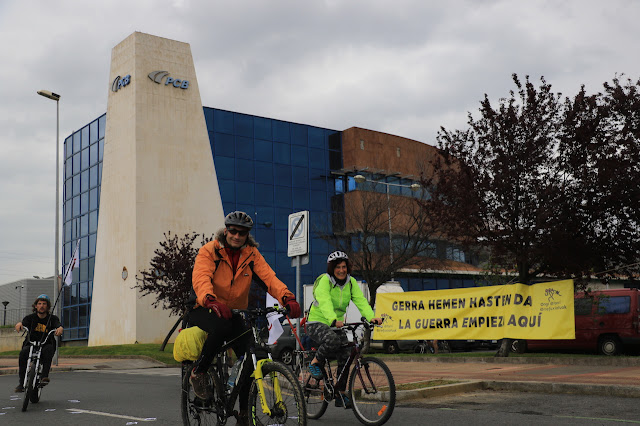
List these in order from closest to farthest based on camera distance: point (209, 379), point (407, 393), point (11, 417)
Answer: point (209, 379)
point (11, 417)
point (407, 393)

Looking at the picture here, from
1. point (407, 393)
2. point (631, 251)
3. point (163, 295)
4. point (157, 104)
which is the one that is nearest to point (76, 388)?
point (407, 393)

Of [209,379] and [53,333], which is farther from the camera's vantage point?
[53,333]

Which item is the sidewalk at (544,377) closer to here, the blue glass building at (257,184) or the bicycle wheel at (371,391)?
the bicycle wheel at (371,391)

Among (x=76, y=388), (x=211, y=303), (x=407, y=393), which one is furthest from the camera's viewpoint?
(x=76, y=388)

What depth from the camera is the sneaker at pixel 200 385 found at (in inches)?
233

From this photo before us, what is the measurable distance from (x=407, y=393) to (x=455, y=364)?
7.92 m

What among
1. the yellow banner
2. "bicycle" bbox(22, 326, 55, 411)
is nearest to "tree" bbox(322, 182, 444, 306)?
the yellow banner

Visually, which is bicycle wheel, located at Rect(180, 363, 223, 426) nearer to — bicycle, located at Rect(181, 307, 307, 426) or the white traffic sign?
bicycle, located at Rect(181, 307, 307, 426)

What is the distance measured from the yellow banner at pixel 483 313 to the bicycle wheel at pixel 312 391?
9636mm

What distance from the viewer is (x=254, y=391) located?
538 centimetres

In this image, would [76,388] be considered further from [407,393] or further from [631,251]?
[631,251]

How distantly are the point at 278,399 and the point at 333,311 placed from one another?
2295 mm

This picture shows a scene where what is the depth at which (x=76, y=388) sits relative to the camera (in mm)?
13680

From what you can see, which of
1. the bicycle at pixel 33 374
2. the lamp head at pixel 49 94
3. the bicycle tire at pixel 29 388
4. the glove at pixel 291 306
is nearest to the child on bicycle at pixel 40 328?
the bicycle at pixel 33 374
